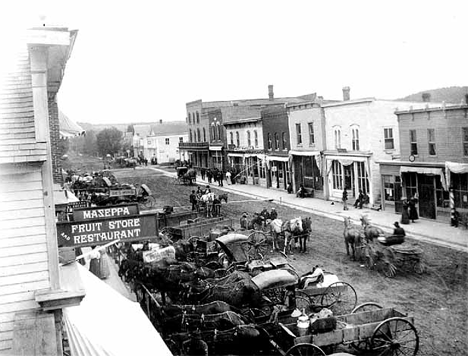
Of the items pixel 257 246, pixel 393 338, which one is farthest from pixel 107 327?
pixel 257 246

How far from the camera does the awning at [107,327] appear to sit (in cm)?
759

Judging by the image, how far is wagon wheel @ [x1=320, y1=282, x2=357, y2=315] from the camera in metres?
13.1

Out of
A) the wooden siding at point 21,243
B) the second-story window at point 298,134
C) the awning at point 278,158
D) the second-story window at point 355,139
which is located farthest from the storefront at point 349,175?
the wooden siding at point 21,243

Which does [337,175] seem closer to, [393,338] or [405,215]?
[405,215]

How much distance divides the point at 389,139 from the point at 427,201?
5.78 meters

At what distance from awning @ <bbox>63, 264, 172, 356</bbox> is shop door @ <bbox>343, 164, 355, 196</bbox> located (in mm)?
23113

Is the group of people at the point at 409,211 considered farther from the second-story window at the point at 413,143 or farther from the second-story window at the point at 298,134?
the second-story window at the point at 298,134

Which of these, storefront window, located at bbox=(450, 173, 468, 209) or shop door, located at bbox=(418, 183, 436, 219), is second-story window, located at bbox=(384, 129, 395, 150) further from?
storefront window, located at bbox=(450, 173, 468, 209)

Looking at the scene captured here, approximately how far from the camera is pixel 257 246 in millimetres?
17984

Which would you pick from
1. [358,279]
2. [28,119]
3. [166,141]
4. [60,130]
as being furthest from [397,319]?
[166,141]

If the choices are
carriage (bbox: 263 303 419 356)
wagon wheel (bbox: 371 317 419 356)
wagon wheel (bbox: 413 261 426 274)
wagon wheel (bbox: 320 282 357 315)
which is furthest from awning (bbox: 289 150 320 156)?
wagon wheel (bbox: 371 317 419 356)

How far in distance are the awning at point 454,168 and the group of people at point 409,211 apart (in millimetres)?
2286

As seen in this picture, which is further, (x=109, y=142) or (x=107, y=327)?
(x=109, y=142)

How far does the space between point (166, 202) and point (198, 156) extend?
998 inches
